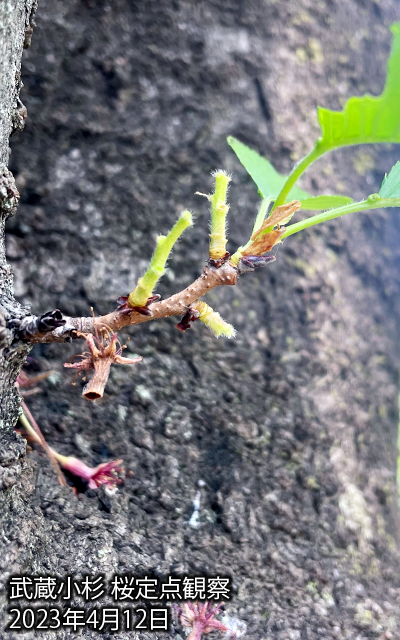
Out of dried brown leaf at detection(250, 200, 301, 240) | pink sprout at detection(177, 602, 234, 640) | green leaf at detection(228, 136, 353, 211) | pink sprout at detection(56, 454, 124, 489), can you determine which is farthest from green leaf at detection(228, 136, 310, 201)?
pink sprout at detection(177, 602, 234, 640)

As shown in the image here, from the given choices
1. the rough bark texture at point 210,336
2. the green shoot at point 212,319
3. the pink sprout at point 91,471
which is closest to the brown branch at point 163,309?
the green shoot at point 212,319

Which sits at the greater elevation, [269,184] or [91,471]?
[269,184]

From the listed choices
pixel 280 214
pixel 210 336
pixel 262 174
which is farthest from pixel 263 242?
pixel 210 336

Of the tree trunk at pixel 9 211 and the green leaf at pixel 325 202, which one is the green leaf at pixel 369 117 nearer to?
the green leaf at pixel 325 202

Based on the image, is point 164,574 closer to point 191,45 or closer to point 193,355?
point 193,355

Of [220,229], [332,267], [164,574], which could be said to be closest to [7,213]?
[220,229]

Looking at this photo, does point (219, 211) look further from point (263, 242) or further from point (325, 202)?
point (325, 202)
